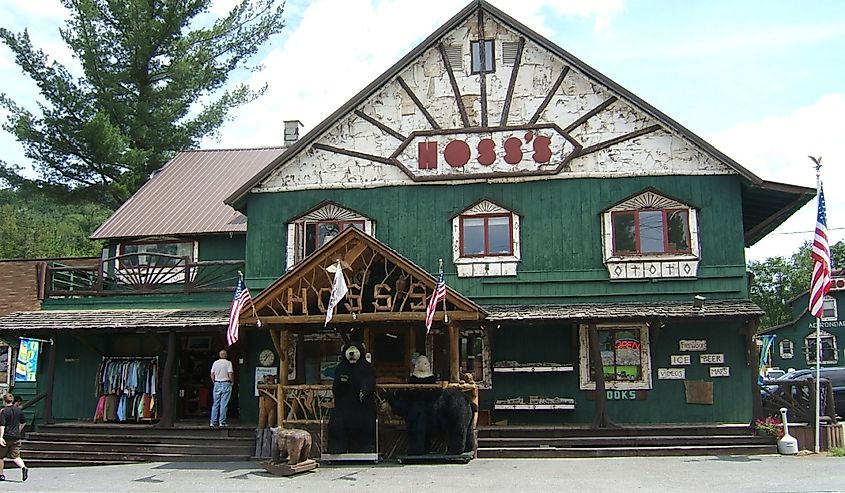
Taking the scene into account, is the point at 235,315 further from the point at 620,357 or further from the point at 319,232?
the point at 620,357

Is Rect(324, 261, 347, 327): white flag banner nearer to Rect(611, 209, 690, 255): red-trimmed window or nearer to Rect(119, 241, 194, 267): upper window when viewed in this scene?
Rect(611, 209, 690, 255): red-trimmed window

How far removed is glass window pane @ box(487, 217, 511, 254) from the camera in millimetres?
19094

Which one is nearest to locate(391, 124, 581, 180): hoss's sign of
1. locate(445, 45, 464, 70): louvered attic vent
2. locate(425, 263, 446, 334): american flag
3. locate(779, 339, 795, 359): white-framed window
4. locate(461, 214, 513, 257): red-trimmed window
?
locate(461, 214, 513, 257): red-trimmed window

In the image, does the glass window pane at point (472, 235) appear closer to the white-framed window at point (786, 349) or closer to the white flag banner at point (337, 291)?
the white flag banner at point (337, 291)

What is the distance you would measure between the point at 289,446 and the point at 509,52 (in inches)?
390

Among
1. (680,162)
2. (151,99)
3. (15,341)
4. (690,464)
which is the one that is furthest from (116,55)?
(690,464)

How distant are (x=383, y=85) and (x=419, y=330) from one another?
18.3ft

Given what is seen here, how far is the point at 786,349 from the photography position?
44781 mm

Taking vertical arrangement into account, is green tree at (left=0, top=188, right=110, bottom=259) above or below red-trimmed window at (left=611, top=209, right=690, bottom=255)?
above

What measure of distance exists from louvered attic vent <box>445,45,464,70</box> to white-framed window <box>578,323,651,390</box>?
6327mm

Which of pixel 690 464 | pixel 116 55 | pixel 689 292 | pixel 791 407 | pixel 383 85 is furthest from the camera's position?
pixel 116 55

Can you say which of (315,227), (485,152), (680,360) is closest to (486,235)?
(485,152)

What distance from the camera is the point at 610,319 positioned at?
55.5 feet

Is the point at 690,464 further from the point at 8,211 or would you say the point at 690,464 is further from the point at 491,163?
the point at 8,211
